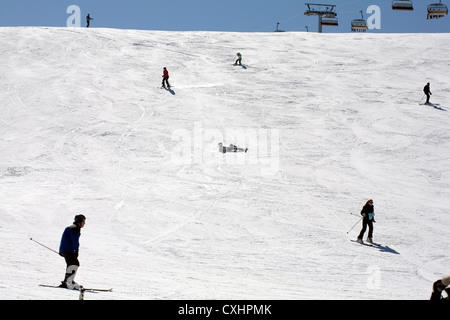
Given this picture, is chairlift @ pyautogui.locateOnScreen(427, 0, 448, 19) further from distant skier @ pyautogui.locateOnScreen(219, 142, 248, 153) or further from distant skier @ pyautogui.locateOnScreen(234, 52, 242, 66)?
distant skier @ pyautogui.locateOnScreen(219, 142, 248, 153)

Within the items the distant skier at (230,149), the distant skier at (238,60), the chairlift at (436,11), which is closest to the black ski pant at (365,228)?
the distant skier at (230,149)

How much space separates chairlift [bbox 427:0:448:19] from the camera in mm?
54697

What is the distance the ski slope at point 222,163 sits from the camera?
41.3 feet

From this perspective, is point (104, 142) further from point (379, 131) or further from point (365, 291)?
point (365, 291)

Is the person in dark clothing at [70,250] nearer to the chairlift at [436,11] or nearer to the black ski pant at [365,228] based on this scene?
the black ski pant at [365,228]

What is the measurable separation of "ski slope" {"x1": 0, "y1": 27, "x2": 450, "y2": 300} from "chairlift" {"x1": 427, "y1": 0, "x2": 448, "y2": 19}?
15.6 m

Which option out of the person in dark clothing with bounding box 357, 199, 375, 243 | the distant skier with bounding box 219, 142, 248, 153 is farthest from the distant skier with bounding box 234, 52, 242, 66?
the person in dark clothing with bounding box 357, 199, 375, 243

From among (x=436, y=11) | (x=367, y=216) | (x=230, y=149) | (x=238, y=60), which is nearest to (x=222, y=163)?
(x=230, y=149)

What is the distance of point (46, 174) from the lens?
807 inches

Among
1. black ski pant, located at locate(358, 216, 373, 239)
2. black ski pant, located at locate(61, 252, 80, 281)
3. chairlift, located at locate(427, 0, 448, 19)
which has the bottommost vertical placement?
black ski pant, located at locate(61, 252, 80, 281)

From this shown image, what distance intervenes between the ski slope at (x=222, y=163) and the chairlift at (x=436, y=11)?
51.1ft
